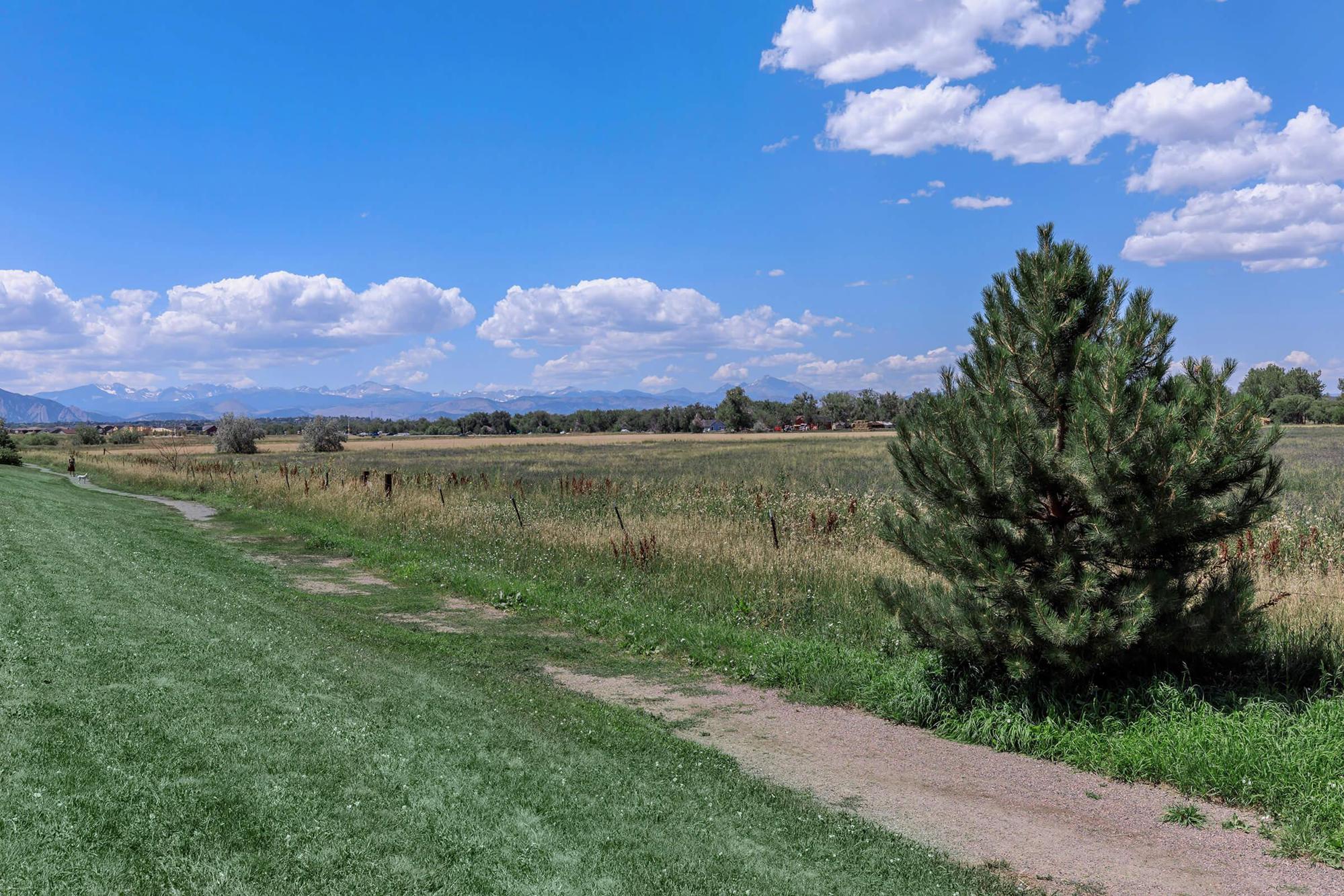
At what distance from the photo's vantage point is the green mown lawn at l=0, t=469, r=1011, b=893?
3840mm

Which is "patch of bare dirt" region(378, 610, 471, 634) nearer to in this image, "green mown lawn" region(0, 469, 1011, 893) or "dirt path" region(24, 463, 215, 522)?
"green mown lawn" region(0, 469, 1011, 893)

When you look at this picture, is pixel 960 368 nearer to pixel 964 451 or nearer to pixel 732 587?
pixel 964 451

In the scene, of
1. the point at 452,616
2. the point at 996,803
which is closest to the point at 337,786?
the point at 996,803

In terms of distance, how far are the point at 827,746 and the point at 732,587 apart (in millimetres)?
5221

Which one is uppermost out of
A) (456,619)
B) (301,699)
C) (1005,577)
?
(1005,577)

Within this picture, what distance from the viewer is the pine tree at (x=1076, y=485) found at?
20.9 feet

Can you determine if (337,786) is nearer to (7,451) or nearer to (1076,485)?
(1076,485)

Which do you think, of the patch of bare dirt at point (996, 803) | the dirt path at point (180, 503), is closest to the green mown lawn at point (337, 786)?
the patch of bare dirt at point (996, 803)

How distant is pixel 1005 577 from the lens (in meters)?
6.76

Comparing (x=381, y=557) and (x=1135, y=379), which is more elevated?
(x=1135, y=379)

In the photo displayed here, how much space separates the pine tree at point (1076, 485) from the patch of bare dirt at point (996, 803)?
3.20 feet

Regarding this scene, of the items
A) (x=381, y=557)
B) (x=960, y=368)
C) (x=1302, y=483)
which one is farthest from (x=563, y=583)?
(x=1302, y=483)

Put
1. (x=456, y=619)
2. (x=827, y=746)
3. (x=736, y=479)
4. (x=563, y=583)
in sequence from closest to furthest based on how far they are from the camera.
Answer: (x=827, y=746) → (x=456, y=619) → (x=563, y=583) → (x=736, y=479)

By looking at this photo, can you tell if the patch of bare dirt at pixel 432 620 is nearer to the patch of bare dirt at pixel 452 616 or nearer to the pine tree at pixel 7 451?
the patch of bare dirt at pixel 452 616
